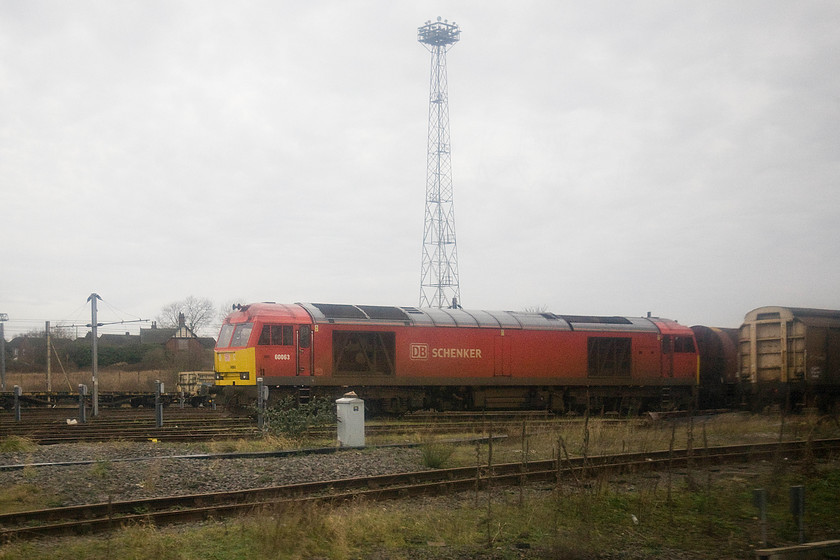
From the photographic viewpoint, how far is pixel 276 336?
75.5 ft

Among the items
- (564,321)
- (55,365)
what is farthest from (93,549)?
(55,365)

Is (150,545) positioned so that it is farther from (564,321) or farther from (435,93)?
(435,93)

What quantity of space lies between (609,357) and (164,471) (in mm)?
19107

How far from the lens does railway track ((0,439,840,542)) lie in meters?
9.08

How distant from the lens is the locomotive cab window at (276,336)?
2284 centimetres

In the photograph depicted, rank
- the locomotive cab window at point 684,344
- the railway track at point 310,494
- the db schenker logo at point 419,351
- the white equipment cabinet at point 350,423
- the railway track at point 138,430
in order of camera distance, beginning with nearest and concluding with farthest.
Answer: the railway track at point 310,494 → the white equipment cabinet at point 350,423 → the railway track at point 138,430 → the db schenker logo at point 419,351 → the locomotive cab window at point 684,344

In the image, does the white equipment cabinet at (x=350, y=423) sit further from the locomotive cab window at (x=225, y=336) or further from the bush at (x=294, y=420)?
the locomotive cab window at (x=225, y=336)

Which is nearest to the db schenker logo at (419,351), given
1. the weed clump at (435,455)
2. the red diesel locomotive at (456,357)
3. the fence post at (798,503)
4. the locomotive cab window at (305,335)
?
the red diesel locomotive at (456,357)

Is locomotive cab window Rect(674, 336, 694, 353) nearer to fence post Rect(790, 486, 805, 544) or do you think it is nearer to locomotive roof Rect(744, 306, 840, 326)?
locomotive roof Rect(744, 306, 840, 326)

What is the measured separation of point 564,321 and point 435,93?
1619 centimetres

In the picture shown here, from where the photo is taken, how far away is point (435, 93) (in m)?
38.4

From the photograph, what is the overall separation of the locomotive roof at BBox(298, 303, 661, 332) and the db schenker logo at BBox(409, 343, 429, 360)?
759 mm

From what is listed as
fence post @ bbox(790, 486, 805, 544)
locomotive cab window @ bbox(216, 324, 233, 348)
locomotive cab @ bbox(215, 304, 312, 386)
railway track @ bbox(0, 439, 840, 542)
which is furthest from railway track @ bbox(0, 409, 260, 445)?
fence post @ bbox(790, 486, 805, 544)

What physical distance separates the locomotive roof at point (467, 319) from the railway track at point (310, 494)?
11456 millimetres
